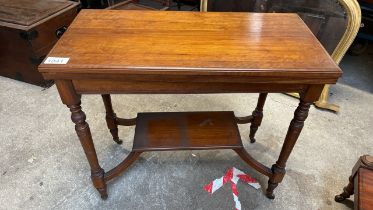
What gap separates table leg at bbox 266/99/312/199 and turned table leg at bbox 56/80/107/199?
790 millimetres

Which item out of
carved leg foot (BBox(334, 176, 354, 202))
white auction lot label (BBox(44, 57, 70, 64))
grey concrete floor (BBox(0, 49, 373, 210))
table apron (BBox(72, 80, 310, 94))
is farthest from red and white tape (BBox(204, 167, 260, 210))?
white auction lot label (BBox(44, 57, 70, 64))

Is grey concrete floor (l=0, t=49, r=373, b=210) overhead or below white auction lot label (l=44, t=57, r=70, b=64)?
below

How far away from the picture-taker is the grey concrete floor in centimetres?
128

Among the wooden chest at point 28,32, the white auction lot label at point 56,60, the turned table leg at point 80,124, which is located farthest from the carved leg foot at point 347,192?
the wooden chest at point 28,32

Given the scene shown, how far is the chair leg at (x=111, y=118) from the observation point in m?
1.32

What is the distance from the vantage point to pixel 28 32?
1708mm

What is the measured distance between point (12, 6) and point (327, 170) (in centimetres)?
242

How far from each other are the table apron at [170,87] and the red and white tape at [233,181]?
0.66m

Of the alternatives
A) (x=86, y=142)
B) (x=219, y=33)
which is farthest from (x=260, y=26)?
(x=86, y=142)

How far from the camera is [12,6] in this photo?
1.93m

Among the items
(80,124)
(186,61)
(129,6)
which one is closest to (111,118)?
(80,124)

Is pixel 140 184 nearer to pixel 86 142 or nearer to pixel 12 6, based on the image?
pixel 86 142

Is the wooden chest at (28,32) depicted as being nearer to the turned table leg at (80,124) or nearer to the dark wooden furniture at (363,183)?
the turned table leg at (80,124)

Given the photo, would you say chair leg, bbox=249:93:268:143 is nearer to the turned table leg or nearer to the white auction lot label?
the turned table leg
